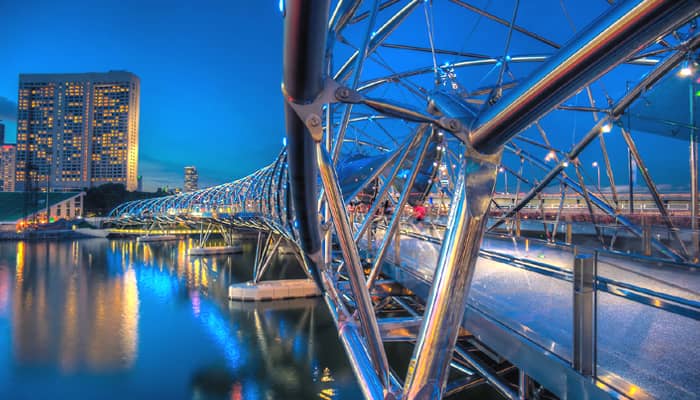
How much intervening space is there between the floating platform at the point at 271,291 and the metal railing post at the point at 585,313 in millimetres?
30559

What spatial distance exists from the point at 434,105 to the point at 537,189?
977 inches

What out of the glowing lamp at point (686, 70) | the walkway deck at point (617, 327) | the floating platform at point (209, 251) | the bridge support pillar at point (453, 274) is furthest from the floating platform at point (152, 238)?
the bridge support pillar at point (453, 274)

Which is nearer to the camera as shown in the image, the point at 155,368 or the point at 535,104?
the point at 535,104

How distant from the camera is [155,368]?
789 inches

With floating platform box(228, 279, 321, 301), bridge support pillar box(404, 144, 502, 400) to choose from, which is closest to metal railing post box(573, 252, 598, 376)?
bridge support pillar box(404, 144, 502, 400)

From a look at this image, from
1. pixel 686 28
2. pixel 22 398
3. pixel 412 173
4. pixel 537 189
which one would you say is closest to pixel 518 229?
pixel 537 189

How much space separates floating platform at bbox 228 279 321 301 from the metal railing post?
30559mm

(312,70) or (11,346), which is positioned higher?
(312,70)

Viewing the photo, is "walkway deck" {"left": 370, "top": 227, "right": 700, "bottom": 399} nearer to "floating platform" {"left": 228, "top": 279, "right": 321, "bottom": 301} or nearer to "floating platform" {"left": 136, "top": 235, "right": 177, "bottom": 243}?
"floating platform" {"left": 228, "top": 279, "right": 321, "bottom": 301}

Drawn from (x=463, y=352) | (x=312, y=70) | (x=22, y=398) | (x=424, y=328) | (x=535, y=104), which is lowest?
(x=22, y=398)

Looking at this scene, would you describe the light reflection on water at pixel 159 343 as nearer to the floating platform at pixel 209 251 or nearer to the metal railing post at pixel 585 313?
the metal railing post at pixel 585 313

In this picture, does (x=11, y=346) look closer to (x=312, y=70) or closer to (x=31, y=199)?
(x=312, y=70)

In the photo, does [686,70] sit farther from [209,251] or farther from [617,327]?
[209,251]

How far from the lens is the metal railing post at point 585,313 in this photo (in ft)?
12.6
